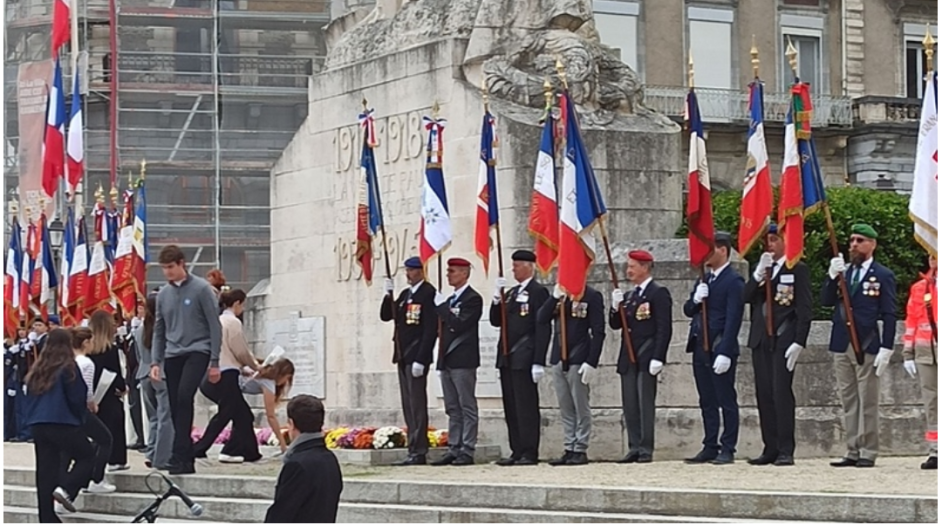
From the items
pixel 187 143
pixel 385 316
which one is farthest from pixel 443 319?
pixel 187 143

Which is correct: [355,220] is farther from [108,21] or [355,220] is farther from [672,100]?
[672,100]

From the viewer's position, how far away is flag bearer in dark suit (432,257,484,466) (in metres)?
16.3

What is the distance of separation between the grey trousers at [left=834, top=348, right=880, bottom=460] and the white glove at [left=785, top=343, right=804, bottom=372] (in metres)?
0.27

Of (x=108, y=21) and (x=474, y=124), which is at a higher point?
(x=108, y=21)

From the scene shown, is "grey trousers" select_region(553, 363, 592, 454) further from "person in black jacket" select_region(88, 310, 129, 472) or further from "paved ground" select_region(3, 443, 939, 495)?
"person in black jacket" select_region(88, 310, 129, 472)

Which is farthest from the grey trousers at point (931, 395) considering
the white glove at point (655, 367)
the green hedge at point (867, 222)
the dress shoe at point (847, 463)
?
the green hedge at point (867, 222)

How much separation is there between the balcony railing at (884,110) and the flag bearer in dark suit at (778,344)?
3249cm

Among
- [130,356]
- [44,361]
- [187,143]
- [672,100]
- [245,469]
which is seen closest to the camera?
[44,361]

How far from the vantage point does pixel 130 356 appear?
19594 mm

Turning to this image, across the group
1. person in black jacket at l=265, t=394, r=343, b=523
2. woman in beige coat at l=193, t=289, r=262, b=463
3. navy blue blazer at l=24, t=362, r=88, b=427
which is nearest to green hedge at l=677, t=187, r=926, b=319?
woman in beige coat at l=193, t=289, r=262, b=463

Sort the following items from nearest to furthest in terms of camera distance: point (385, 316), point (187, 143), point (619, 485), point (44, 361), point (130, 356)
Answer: point (619, 485) → point (44, 361) → point (385, 316) → point (130, 356) → point (187, 143)

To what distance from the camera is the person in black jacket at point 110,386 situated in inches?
620

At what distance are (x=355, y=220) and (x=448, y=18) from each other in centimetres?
194

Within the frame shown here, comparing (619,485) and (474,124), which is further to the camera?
(474,124)
